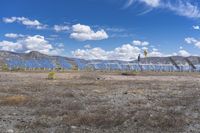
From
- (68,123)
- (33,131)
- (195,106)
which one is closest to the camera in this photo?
(33,131)

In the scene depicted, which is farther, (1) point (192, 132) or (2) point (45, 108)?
(2) point (45, 108)

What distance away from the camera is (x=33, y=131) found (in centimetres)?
1869

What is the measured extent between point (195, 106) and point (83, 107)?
335 inches

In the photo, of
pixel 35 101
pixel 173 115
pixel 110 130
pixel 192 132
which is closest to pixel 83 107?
pixel 35 101

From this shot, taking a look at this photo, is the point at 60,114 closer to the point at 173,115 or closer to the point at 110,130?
the point at 110,130

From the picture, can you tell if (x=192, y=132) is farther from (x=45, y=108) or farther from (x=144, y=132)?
(x=45, y=108)

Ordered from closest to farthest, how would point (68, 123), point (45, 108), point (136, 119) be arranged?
point (68, 123) → point (136, 119) → point (45, 108)

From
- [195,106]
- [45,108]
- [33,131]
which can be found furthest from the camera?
[195,106]

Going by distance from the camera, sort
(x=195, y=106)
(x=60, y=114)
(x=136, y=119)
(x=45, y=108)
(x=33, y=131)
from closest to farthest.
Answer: (x=33, y=131) → (x=136, y=119) → (x=60, y=114) → (x=45, y=108) → (x=195, y=106)

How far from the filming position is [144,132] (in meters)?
18.8

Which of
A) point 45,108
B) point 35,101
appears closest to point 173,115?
point 45,108

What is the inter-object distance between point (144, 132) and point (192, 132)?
2.42m

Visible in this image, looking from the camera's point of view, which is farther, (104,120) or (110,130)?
(104,120)

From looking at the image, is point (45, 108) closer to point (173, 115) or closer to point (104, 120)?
point (104, 120)
